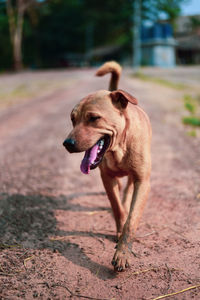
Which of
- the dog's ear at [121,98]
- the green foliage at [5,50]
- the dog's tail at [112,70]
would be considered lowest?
the green foliage at [5,50]

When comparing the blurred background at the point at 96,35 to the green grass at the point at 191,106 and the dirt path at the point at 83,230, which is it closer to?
the green grass at the point at 191,106

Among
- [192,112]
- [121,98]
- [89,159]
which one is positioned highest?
[121,98]

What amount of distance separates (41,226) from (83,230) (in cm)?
45

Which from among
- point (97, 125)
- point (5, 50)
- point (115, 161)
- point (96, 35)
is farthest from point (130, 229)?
point (96, 35)

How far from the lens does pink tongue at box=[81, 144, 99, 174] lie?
111 inches

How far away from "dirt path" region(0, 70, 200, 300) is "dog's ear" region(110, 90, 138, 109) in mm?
1323

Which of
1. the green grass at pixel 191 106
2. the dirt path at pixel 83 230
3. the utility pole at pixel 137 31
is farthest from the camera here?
the utility pole at pixel 137 31

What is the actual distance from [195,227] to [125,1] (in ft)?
161

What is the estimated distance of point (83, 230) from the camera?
3527 mm

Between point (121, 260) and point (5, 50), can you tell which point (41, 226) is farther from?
point (5, 50)

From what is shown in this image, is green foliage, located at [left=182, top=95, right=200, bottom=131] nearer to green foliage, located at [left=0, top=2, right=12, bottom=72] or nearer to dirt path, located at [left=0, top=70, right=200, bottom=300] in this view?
dirt path, located at [left=0, top=70, right=200, bottom=300]

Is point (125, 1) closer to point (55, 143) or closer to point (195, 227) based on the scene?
point (55, 143)

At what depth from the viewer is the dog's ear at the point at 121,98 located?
9.50 feet

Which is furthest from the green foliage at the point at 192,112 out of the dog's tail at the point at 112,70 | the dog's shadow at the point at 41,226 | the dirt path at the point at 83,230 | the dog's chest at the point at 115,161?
the dog's chest at the point at 115,161
